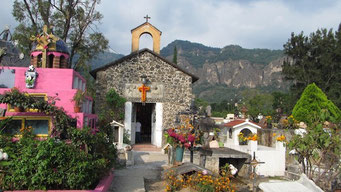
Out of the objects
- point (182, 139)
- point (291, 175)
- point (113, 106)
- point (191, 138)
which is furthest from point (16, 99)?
point (291, 175)

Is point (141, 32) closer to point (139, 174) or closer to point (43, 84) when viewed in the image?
point (43, 84)

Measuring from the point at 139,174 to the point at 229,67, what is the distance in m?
124

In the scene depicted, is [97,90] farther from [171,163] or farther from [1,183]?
[1,183]

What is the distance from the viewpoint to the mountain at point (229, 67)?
11269 centimetres

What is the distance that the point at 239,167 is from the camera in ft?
39.4

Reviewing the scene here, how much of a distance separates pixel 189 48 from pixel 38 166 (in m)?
141

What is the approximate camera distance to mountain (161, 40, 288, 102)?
113 m

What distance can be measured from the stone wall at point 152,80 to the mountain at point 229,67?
283ft

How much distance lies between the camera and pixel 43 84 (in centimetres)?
859

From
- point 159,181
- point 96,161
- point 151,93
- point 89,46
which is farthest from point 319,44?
point 96,161

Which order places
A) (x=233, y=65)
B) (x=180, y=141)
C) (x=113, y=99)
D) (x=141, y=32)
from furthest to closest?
(x=233, y=65), (x=141, y=32), (x=113, y=99), (x=180, y=141)

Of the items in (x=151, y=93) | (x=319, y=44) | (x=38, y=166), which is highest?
(x=319, y=44)

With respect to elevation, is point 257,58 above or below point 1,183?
above

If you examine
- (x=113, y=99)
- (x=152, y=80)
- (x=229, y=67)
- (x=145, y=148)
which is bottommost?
(x=145, y=148)
